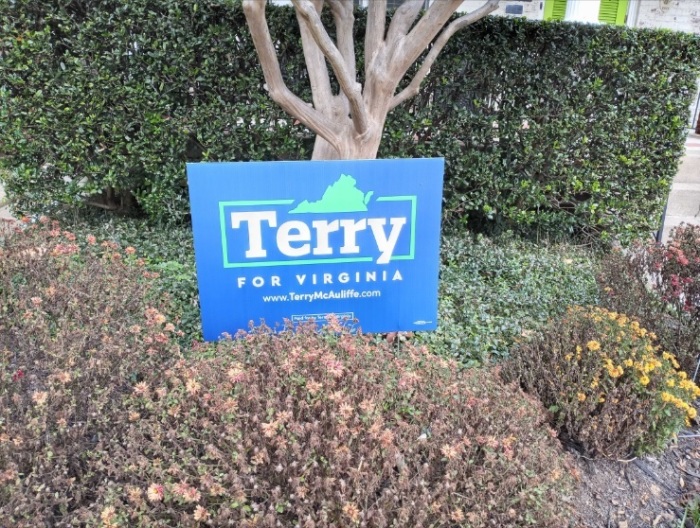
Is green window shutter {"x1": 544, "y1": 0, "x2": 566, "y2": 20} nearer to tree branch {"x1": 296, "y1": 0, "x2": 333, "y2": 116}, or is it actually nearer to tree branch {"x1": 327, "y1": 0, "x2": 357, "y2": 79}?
tree branch {"x1": 327, "y1": 0, "x2": 357, "y2": 79}

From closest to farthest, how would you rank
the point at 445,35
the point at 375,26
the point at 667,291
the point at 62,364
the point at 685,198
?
1. the point at 62,364
2. the point at 667,291
3. the point at 445,35
4. the point at 375,26
5. the point at 685,198

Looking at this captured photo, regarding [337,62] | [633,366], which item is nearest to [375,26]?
[337,62]

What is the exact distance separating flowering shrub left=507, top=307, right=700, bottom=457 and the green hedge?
2.40 metres

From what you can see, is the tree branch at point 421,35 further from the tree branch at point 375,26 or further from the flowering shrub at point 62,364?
the flowering shrub at point 62,364

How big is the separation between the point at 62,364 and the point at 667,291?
345 cm

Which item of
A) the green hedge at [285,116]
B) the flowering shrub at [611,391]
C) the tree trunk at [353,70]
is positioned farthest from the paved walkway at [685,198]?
the tree trunk at [353,70]

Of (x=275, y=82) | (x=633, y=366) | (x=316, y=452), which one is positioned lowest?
(x=633, y=366)

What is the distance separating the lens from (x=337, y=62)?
10.3ft

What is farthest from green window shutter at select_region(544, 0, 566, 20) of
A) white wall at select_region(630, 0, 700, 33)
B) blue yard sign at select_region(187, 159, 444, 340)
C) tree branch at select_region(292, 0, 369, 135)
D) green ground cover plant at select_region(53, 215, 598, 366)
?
blue yard sign at select_region(187, 159, 444, 340)

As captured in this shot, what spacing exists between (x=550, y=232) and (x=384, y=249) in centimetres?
318

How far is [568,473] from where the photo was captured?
7.10ft

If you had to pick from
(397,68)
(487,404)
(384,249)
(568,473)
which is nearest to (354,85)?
(397,68)

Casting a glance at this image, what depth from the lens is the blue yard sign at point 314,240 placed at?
102 inches

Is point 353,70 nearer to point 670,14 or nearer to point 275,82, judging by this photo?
point 275,82
